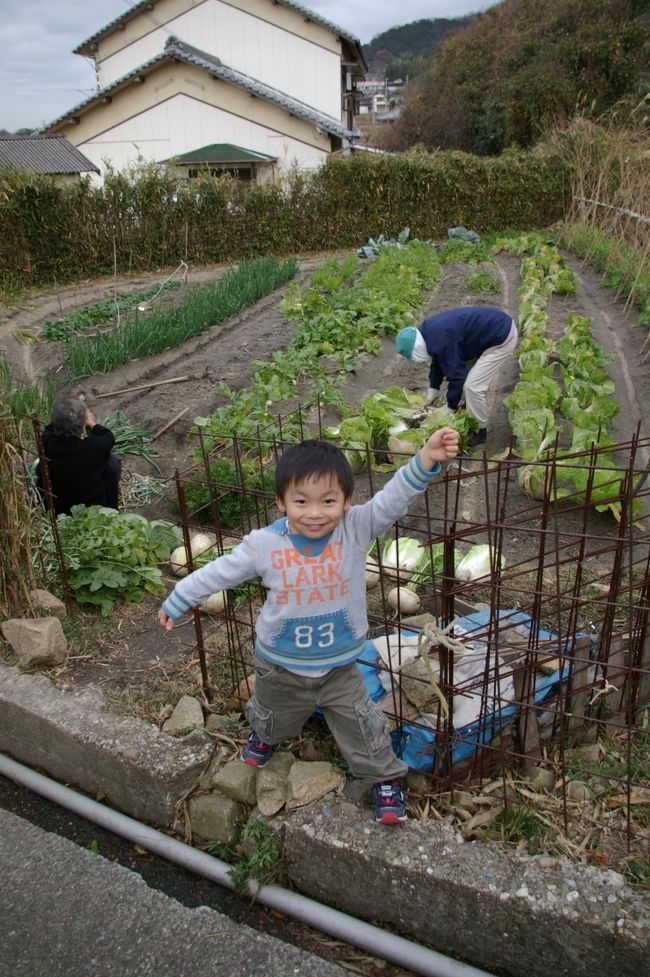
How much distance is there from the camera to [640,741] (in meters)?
2.71

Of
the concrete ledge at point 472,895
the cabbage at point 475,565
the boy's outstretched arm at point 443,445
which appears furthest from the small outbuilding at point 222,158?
the concrete ledge at point 472,895

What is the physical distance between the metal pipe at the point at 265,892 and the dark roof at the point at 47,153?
78.2 feet

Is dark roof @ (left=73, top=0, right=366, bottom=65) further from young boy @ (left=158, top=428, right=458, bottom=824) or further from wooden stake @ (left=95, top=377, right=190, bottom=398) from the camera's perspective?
young boy @ (left=158, top=428, right=458, bottom=824)

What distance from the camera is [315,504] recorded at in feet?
7.10

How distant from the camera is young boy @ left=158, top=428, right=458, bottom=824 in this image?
2.29 meters

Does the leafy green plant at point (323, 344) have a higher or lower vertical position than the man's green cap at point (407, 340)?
lower

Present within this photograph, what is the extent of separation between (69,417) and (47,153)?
76.2ft

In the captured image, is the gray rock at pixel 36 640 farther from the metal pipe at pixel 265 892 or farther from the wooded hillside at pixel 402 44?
the wooded hillside at pixel 402 44

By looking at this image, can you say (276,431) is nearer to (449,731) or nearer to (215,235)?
(449,731)

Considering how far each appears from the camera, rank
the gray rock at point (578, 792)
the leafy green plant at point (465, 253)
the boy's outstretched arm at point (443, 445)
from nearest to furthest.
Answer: the boy's outstretched arm at point (443, 445) < the gray rock at point (578, 792) < the leafy green plant at point (465, 253)

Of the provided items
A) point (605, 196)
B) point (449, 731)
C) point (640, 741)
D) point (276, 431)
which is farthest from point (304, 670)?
point (605, 196)

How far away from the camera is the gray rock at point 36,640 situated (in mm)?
3191

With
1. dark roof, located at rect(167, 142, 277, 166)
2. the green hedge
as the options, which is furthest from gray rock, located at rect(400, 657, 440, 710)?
dark roof, located at rect(167, 142, 277, 166)

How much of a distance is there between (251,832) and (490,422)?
193 inches
